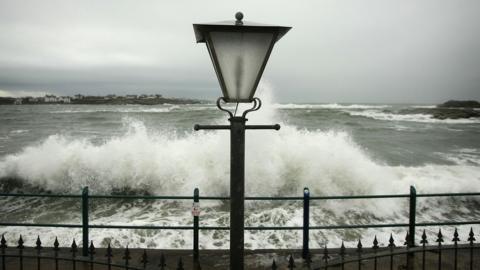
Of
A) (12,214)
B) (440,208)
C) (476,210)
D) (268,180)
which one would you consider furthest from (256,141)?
(12,214)

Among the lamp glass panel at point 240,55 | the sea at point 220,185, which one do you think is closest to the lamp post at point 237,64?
the lamp glass panel at point 240,55

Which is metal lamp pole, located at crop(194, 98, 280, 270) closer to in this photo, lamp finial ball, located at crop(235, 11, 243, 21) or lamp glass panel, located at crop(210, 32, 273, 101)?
lamp glass panel, located at crop(210, 32, 273, 101)

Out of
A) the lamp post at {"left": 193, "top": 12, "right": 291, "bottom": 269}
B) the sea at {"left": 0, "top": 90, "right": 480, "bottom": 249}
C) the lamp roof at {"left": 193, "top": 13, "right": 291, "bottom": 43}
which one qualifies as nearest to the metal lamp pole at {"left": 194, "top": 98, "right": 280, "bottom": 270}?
the lamp post at {"left": 193, "top": 12, "right": 291, "bottom": 269}

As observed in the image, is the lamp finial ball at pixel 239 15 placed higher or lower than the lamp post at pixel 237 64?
higher

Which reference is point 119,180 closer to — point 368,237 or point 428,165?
point 368,237

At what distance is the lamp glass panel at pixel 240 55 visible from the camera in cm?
194

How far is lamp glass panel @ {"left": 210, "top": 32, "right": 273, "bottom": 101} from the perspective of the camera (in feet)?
6.36

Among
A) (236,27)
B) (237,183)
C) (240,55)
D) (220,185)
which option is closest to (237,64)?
(240,55)

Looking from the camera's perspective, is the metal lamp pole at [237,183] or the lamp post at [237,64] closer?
the lamp post at [237,64]

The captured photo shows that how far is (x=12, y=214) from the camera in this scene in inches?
311

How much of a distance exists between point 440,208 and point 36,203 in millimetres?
10848

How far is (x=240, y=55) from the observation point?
6.44ft

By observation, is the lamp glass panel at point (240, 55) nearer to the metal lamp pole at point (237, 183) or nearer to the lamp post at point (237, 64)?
the lamp post at point (237, 64)

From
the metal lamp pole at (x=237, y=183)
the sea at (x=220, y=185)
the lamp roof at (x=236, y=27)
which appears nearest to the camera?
the lamp roof at (x=236, y=27)
